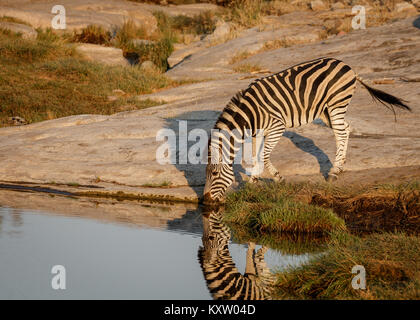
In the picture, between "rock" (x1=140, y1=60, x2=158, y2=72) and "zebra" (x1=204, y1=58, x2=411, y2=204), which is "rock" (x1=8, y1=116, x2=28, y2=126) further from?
"zebra" (x1=204, y1=58, x2=411, y2=204)

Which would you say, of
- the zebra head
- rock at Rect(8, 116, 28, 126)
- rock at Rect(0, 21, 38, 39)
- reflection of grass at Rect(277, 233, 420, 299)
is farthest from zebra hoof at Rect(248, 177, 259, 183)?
rock at Rect(0, 21, 38, 39)

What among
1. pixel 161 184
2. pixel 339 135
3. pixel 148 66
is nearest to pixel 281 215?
pixel 339 135

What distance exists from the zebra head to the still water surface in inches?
22.7

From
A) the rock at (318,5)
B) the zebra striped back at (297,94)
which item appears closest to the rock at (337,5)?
the rock at (318,5)

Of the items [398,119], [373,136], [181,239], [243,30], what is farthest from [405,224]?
[243,30]

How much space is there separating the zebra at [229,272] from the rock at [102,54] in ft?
61.5

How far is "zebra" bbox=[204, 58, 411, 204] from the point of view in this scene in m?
11.1

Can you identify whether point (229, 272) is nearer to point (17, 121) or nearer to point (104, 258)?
point (104, 258)

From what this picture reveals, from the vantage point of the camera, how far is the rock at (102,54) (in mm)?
26812

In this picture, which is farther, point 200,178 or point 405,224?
point 200,178

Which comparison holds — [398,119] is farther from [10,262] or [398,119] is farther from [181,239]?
[10,262]

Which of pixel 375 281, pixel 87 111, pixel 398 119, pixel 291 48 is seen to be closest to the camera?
pixel 375 281

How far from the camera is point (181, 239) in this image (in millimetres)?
9164

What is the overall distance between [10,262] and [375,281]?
457 centimetres
